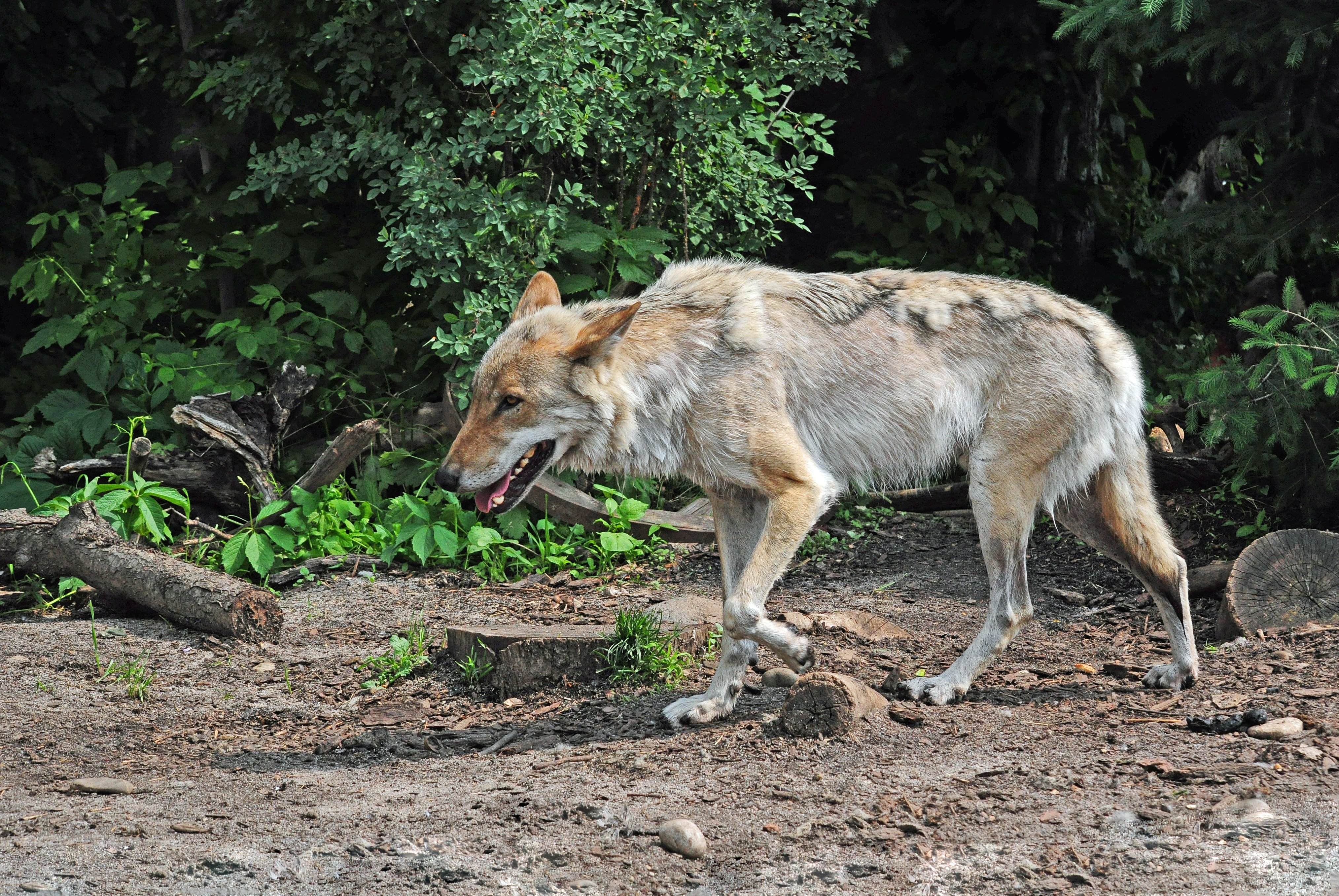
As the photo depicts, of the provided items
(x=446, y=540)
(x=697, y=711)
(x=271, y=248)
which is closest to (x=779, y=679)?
(x=697, y=711)

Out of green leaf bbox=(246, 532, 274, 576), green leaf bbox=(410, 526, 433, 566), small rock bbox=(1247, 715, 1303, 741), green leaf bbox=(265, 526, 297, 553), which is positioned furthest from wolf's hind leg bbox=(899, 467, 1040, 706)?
green leaf bbox=(265, 526, 297, 553)

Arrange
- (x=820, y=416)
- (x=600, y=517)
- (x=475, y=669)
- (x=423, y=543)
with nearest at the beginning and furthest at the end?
(x=820, y=416) < (x=475, y=669) < (x=423, y=543) < (x=600, y=517)

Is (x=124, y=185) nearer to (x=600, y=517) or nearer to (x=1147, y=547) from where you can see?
(x=600, y=517)

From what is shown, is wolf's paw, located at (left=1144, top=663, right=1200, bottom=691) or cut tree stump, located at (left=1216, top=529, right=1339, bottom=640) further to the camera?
cut tree stump, located at (left=1216, top=529, right=1339, bottom=640)

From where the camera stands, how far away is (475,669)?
5.66 metres

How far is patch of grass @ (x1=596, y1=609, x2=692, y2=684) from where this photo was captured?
5.51m

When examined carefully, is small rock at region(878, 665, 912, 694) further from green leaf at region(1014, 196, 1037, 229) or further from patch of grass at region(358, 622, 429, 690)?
green leaf at region(1014, 196, 1037, 229)

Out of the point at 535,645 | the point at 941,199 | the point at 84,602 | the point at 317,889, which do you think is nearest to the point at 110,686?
the point at 84,602

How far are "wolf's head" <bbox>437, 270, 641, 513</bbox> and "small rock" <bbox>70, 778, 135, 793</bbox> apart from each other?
1683 millimetres

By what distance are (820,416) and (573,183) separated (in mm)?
3727

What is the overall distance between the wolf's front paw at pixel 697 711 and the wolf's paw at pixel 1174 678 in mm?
1925

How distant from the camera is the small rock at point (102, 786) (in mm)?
4504

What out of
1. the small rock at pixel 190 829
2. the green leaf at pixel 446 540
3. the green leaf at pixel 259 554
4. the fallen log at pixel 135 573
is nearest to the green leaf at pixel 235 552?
the green leaf at pixel 259 554

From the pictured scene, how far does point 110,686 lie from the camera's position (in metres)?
5.74
